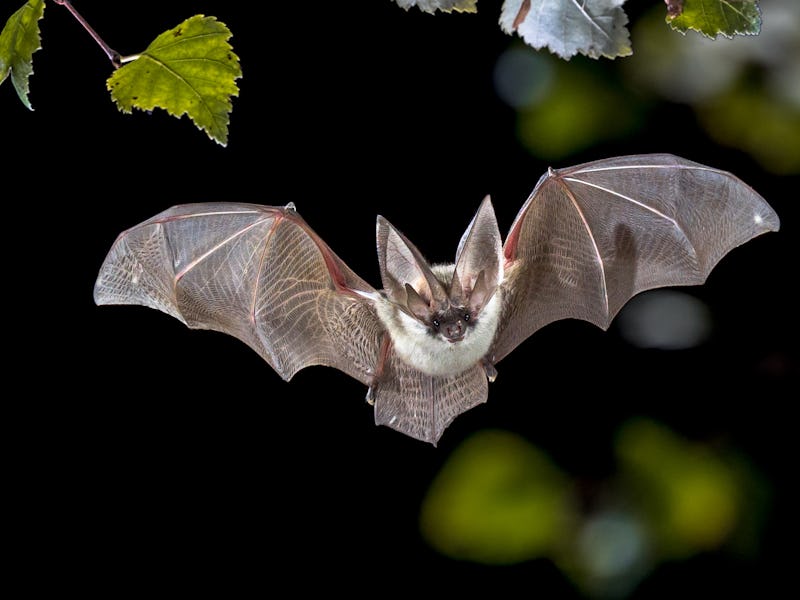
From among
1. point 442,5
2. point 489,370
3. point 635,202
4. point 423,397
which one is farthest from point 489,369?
point 442,5

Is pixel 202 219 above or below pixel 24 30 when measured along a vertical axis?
below

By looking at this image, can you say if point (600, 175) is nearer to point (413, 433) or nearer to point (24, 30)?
point (413, 433)

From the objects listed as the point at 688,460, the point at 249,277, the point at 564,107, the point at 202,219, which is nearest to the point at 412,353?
the point at 249,277

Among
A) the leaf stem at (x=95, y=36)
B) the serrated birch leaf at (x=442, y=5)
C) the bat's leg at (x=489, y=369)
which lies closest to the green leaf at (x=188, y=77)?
the leaf stem at (x=95, y=36)

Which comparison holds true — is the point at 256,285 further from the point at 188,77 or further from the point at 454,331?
the point at 188,77

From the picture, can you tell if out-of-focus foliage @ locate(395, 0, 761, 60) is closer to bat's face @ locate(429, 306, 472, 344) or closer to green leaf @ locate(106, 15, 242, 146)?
green leaf @ locate(106, 15, 242, 146)

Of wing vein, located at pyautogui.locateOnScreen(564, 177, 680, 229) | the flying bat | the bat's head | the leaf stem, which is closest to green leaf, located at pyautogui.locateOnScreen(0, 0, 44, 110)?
the leaf stem

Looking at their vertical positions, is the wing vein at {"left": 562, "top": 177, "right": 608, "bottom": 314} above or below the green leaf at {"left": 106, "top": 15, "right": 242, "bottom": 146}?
below
